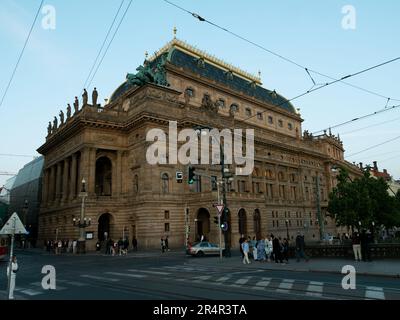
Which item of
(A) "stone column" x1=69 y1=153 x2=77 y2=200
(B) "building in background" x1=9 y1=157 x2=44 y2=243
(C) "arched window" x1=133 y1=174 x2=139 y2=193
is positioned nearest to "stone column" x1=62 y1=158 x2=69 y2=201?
(A) "stone column" x1=69 y1=153 x2=77 y2=200

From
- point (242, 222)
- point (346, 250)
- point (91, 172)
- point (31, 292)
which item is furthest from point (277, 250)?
point (91, 172)

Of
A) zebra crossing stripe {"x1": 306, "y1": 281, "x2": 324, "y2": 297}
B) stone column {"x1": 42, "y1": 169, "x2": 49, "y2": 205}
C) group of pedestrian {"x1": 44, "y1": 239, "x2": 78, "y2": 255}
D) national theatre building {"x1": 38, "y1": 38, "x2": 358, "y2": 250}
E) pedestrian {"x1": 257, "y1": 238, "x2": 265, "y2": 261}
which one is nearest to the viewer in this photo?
zebra crossing stripe {"x1": 306, "y1": 281, "x2": 324, "y2": 297}

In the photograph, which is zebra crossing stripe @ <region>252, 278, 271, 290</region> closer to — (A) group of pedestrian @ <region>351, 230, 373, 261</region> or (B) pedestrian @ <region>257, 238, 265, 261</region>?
(A) group of pedestrian @ <region>351, 230, 373, 261</region>

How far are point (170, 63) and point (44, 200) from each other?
34728 mm

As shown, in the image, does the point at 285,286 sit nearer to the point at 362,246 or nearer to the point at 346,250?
the point at 362,246

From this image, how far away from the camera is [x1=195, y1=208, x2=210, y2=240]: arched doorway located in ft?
152

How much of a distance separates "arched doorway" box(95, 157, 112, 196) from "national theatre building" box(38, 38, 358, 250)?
0.17 metres

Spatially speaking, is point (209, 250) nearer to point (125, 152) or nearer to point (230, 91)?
point (125, 152)

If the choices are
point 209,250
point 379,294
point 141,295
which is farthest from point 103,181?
point 379,294

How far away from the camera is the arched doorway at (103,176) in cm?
5601

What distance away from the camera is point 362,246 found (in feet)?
71.8

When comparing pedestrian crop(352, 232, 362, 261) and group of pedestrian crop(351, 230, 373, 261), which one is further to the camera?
pedestrian crop(352, 232, 362, 261)

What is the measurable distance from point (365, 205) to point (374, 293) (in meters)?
42.2

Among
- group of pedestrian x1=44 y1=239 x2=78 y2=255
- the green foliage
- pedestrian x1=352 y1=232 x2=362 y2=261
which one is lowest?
group of pedestrian x1=44 y1=239 x2=78 y2=255
